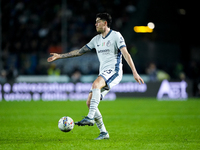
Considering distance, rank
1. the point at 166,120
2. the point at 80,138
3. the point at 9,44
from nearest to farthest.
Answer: the point at 80,138 → the point at 166,120 → the point at 9,44

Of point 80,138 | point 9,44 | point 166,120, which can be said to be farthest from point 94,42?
point 9,44

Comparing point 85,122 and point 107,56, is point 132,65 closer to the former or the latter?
point 107,56

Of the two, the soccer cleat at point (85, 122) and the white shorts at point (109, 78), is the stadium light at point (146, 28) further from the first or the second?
the soccer cleat at point (85, 122)

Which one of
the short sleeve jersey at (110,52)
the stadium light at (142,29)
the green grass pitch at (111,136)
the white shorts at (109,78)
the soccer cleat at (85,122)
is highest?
the stadium light at (142,29)

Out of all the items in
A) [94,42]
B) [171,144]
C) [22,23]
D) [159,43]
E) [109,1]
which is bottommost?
[171,144]

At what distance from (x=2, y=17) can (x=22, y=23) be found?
5.53ft

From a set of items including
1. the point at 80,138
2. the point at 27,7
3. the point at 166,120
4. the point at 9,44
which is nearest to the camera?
the point at 80,138

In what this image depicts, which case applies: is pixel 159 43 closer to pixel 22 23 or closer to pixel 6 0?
pixel 22 23

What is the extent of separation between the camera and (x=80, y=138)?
742 centimetres

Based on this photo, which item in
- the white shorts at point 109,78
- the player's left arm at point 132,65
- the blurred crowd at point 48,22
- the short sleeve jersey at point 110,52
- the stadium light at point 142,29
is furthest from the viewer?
the stadium light at point 142,29

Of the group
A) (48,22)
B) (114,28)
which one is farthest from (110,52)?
(48,22)

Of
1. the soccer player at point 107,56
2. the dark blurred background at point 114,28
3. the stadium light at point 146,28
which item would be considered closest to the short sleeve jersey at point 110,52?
the soccer player at point 107,56

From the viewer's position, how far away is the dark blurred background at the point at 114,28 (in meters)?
25.0

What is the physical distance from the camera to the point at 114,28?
2581cm
